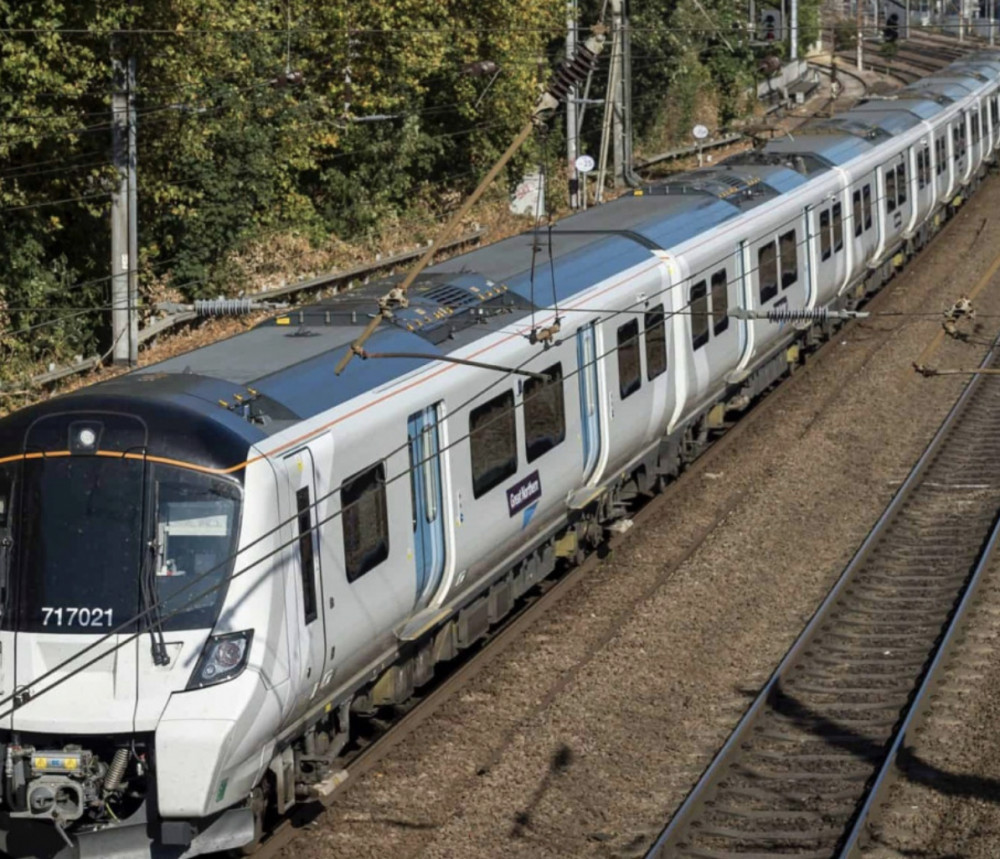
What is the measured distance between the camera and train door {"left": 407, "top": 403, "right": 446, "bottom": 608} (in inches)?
452

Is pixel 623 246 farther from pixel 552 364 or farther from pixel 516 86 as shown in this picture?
pixel 516 86

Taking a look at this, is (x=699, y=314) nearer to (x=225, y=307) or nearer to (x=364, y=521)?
(x=225, y=307)

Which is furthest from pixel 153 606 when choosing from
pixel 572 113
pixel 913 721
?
pixel 572 113

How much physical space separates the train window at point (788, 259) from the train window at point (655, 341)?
442 centimetres

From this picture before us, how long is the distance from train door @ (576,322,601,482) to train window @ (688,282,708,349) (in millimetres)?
2814

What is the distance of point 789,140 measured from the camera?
86.4 feet

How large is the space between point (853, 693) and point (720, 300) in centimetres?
658

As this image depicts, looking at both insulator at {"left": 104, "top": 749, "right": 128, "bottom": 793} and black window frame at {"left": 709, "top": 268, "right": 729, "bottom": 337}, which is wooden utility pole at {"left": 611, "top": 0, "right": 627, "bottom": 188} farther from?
insulator at {"left": 104, "top": 749, "right": 128, "bottom": 793}

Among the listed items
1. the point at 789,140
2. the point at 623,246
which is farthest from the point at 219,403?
the point at 789,140

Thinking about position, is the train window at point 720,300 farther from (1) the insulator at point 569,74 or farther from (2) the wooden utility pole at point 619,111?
(2) the wooden utility pole at point 619,111

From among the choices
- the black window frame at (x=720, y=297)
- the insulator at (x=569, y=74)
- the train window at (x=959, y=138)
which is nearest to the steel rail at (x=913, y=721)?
the black window frame at (x=720, y=297)

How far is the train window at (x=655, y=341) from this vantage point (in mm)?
16375

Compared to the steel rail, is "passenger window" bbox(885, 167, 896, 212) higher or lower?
higher

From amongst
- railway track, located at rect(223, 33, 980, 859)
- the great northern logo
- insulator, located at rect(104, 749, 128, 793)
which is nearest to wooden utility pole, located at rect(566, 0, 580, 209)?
railway track, located at rect(223, 33, 980, 859)
